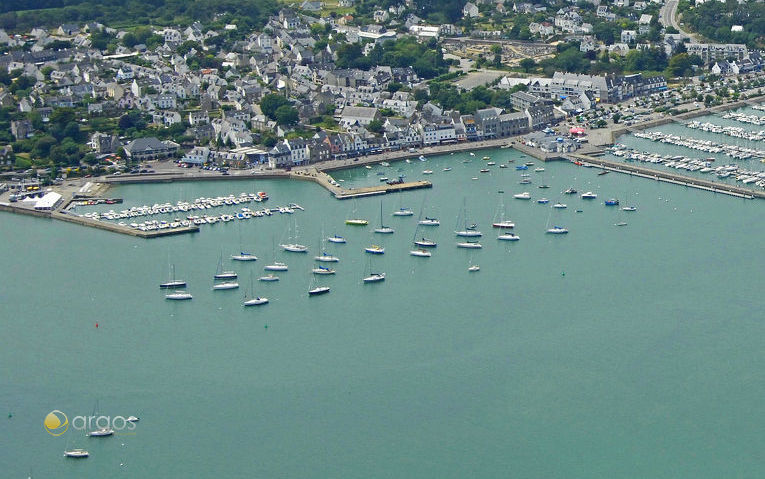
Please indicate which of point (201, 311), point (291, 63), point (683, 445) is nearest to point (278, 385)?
point (201, 311)

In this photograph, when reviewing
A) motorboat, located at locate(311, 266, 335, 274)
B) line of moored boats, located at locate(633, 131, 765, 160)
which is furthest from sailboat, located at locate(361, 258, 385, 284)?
line of moored boats, located at locate(633, 131, 765, 160)

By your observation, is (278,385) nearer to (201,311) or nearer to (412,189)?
(201,311)

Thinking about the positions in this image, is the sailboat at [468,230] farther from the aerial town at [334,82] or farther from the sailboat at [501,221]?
the aerial town at [334,82]

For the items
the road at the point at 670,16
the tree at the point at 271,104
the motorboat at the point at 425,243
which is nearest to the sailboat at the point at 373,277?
the motorboat at the point at 425,243

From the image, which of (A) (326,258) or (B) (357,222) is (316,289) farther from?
(B) (357,222)

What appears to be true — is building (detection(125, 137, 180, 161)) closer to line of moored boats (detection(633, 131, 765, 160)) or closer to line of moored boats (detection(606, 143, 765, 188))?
line of moored boats (detection(606, 143, 765, 188))

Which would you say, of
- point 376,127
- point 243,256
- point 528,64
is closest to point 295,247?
point 243,256

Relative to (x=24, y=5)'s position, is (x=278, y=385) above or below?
below
